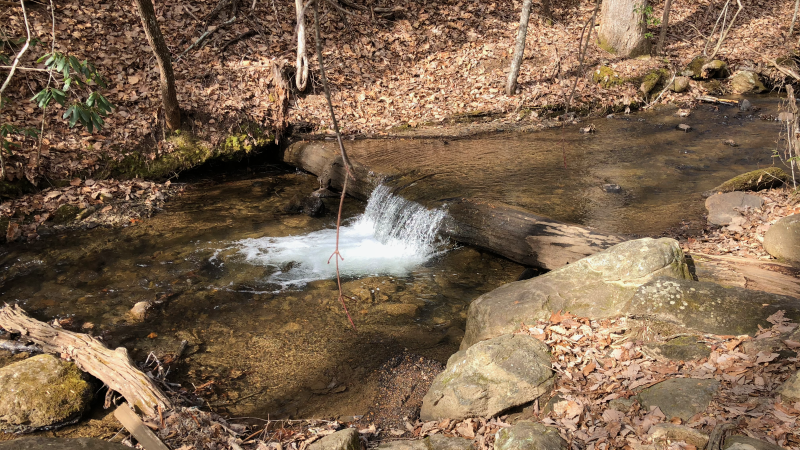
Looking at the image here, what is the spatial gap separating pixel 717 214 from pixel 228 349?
236 inches

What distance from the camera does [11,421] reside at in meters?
3.65

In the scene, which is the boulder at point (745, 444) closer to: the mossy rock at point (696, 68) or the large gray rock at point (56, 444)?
the large gray rock at point (56, 444)

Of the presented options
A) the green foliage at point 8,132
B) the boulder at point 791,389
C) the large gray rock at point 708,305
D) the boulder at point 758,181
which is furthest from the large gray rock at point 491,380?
the green foliage at point 8,132

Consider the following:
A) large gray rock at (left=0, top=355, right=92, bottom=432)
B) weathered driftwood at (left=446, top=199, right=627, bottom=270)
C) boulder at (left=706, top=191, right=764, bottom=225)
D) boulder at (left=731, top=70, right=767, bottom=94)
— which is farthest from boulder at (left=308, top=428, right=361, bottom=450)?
boulder at (left=731, top=70, right=767, bottom=94)

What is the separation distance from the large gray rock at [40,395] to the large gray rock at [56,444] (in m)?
0.99

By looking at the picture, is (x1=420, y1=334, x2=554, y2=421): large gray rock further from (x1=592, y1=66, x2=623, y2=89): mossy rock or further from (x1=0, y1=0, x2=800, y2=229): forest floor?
(x1=592, y1=66, x2=623, y2=89): mossy rock

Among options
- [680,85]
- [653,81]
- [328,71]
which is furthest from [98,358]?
[680,85]

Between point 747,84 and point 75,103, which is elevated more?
point 747,84

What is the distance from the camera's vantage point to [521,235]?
582 cm

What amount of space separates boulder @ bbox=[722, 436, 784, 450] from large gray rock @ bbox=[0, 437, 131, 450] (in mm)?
3480

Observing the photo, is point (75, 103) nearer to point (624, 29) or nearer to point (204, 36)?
point (204, 36)

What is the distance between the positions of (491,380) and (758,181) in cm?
535

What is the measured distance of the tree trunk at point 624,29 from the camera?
12.5 metres

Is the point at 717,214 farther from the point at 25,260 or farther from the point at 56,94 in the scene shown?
the point at 25,260
